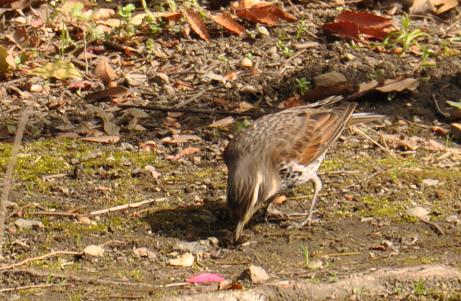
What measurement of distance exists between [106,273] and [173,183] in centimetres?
158

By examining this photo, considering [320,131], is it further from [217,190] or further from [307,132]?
[217,190]

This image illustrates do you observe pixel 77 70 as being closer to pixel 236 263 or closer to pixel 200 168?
pixel 200 168

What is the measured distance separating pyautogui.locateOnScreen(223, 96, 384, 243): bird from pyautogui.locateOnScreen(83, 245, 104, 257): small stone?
86 centimetres

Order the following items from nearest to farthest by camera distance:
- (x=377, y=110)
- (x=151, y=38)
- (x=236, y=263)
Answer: (x=236, y=263), (x=377, y=110), (x=151, y=38)

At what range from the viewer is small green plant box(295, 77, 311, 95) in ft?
30.5

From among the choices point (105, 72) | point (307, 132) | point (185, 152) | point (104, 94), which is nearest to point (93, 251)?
point (185, 152)

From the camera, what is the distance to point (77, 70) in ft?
31.2

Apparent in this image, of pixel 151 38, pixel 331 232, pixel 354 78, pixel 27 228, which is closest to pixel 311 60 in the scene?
pixel 354 78

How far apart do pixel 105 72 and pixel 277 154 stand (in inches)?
94.7

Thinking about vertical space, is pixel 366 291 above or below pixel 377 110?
above

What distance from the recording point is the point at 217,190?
7773 mm

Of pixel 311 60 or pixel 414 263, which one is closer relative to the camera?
pixel 414 263

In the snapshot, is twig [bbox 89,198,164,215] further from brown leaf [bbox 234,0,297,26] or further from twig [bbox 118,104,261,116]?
brown leaf [bbox 234,0,297,26]

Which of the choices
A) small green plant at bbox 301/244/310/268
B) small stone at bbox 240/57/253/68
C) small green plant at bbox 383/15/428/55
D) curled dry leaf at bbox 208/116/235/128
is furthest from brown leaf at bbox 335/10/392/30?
small green plant at bbox 301/244/310/268
